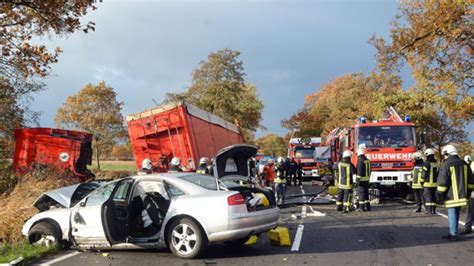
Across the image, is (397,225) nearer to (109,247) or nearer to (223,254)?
(223,254)

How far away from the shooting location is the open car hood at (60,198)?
8266 millimetres

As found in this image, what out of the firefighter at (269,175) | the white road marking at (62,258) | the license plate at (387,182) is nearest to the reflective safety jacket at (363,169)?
the license plate at (387,182)

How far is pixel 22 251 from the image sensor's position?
7582mm

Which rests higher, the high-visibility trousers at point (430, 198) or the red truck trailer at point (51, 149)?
the red truck trailer at point (51, 149)

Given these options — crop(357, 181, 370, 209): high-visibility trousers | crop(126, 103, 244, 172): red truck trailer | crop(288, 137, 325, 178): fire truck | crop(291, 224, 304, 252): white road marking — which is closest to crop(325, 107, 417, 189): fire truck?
crop(357, 181, 370, 209): high-visibility trousers

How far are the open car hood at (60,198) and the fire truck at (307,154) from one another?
69.8 feet

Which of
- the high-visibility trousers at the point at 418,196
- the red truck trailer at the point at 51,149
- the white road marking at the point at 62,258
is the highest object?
the red truck trailer at the point at 51,149

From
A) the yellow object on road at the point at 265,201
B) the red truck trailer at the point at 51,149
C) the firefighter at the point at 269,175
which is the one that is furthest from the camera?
the firefighter at the point at 269,175

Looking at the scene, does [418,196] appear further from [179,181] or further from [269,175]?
[179,181]

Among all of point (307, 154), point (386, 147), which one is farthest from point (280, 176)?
point (307, 154)

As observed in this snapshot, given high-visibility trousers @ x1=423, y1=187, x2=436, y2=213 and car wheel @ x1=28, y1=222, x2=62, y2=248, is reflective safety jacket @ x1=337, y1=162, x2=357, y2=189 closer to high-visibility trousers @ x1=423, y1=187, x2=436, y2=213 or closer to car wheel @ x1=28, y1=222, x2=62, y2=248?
high-visibility trousers @ x1=423, y1=187, x2=436, y2=213

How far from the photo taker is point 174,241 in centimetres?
716

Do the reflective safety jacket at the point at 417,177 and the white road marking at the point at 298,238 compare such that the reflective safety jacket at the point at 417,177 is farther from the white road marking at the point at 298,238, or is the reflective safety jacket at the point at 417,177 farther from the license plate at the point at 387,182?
the white road marking at the point at 298,238

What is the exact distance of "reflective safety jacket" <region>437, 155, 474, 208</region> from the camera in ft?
27.4
